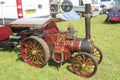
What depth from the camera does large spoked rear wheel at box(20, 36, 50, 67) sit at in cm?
588

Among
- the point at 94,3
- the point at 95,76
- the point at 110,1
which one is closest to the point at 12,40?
the point at 95,76

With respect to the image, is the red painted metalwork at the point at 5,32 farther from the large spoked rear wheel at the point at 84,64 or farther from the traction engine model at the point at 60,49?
the large spoked rear wheel at the point at 84,64

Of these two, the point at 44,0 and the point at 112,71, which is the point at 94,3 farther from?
the point at 112,71

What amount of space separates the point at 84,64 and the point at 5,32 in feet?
9.76

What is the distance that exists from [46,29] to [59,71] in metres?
1.41

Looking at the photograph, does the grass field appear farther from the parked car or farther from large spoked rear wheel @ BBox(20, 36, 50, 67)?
the parked car

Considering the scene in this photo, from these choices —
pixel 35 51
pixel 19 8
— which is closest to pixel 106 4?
pixel 19 8

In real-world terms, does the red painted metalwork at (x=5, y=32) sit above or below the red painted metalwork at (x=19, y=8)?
below

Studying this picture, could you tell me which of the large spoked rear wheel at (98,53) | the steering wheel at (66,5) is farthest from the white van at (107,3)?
the large spoked rear wheel at (98,53)

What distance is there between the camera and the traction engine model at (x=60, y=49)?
5.67m

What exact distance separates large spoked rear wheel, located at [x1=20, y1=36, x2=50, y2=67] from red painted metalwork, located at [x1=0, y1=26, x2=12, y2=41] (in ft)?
4.12

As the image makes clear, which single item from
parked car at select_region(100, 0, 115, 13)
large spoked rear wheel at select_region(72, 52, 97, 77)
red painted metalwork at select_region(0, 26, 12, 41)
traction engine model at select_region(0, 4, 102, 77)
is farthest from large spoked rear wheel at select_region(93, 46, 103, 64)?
→ parked car at select_region(100, 0, 115, 13)

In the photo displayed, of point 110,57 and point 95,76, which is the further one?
point 110,57

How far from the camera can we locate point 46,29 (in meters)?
6.79
